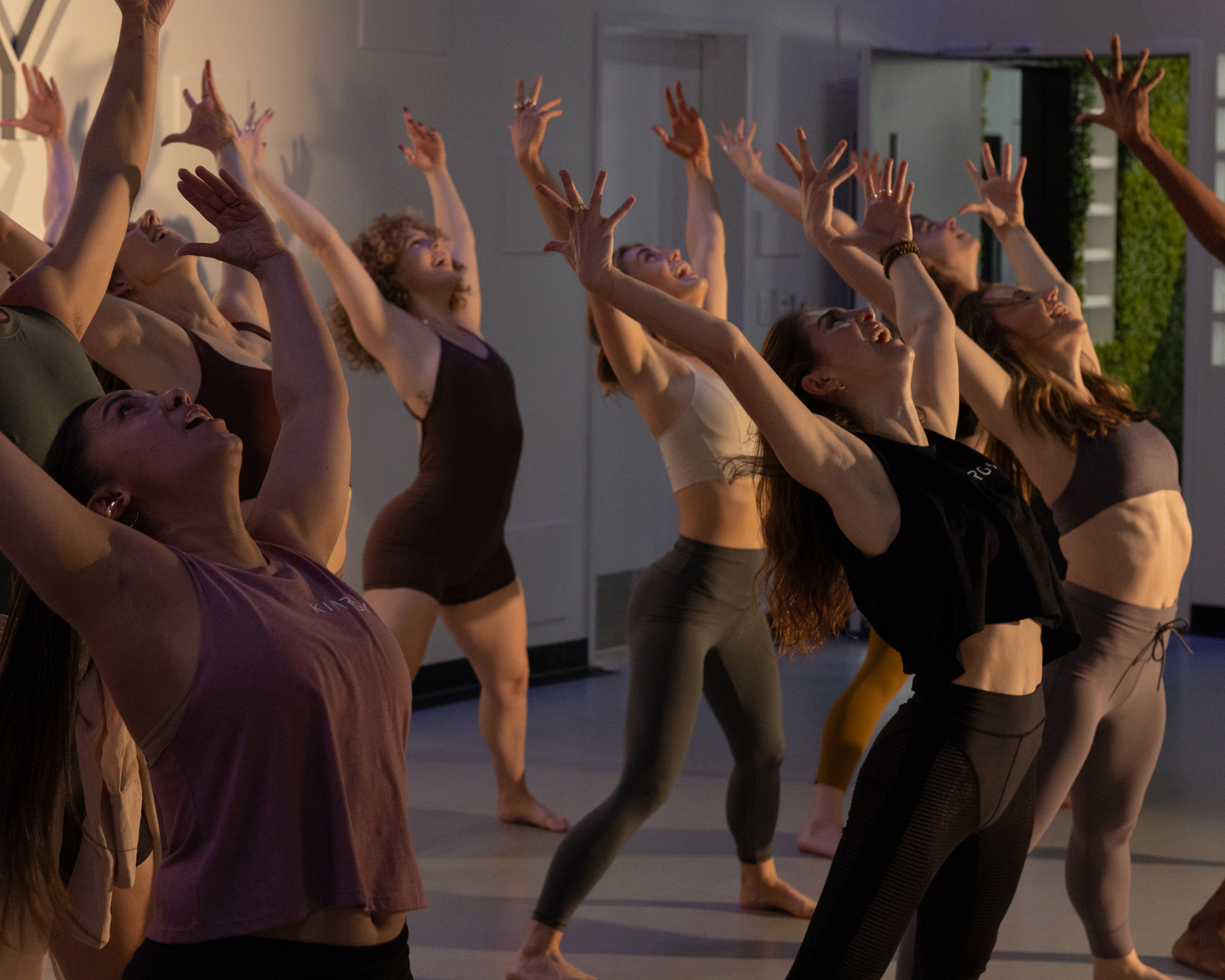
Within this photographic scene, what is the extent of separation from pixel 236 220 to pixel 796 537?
0.99m

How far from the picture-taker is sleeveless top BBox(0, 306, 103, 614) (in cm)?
217

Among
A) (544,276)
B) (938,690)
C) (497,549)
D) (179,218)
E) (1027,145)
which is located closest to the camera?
(938,690)

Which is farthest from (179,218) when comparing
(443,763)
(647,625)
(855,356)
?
(855,356)

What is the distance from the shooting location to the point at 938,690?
2.29 metres

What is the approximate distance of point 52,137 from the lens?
168 inches

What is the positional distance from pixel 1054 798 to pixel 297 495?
162 cm

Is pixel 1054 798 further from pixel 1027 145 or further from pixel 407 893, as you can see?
pixel 1027 145

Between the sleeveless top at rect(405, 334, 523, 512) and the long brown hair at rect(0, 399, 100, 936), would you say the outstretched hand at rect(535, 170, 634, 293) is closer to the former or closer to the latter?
the long brown hair at rect(0, 399, 100, 936)

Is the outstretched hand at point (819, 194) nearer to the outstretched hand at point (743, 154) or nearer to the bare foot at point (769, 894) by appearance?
the outstretched hand at point (743, 154)

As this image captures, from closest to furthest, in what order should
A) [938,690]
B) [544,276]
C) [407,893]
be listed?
1. [407,893]
2. [938,690]
3. [544,276]

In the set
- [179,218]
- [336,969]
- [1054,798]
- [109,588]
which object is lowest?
[1054,798]

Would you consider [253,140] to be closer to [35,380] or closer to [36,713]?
[35,380]

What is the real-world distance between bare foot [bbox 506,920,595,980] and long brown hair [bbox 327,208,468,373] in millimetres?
1827

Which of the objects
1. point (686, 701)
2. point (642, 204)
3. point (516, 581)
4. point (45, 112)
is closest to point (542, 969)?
point (686, 701)
